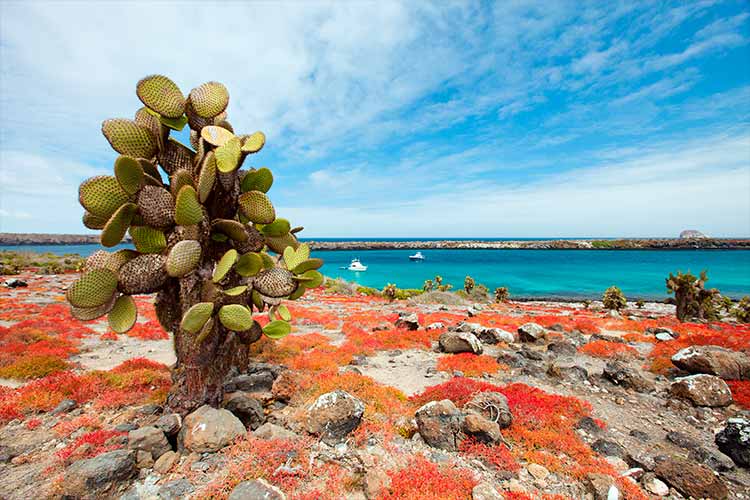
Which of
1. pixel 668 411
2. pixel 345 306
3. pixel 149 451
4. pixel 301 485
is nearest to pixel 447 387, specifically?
pixel 301 485

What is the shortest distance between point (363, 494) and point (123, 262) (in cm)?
485

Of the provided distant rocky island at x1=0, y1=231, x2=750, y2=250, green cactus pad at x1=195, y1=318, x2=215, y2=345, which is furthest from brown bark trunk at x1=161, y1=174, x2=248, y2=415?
distant rocky island at x1=0, y1=231, x2=750, y2=250

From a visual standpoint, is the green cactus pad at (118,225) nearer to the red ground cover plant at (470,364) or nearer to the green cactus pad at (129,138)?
the green cactus pad at (129,138)

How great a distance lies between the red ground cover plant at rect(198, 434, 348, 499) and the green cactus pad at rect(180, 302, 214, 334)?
1.82m

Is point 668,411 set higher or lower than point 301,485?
lower

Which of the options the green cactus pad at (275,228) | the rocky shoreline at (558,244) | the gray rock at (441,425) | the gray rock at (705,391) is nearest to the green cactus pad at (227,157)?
the green cactus pad at (275,228)

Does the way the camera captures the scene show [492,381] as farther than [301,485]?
Yes

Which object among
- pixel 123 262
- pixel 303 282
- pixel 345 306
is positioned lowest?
pixel 345 306

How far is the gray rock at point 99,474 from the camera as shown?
3.53 meters

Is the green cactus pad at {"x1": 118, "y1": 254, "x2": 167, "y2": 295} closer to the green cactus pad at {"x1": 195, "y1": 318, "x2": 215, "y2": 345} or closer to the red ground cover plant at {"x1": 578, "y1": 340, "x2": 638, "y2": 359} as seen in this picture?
the green cactus pad at {"x1": 195, "y1": 318, "x2": 215, "y2": 345}

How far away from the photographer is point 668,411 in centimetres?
638

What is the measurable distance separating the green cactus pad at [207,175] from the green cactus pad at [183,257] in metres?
0.71

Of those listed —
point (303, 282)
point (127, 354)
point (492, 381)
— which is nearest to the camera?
point (303, 282)

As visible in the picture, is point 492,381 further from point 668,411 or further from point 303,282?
point 303,282
